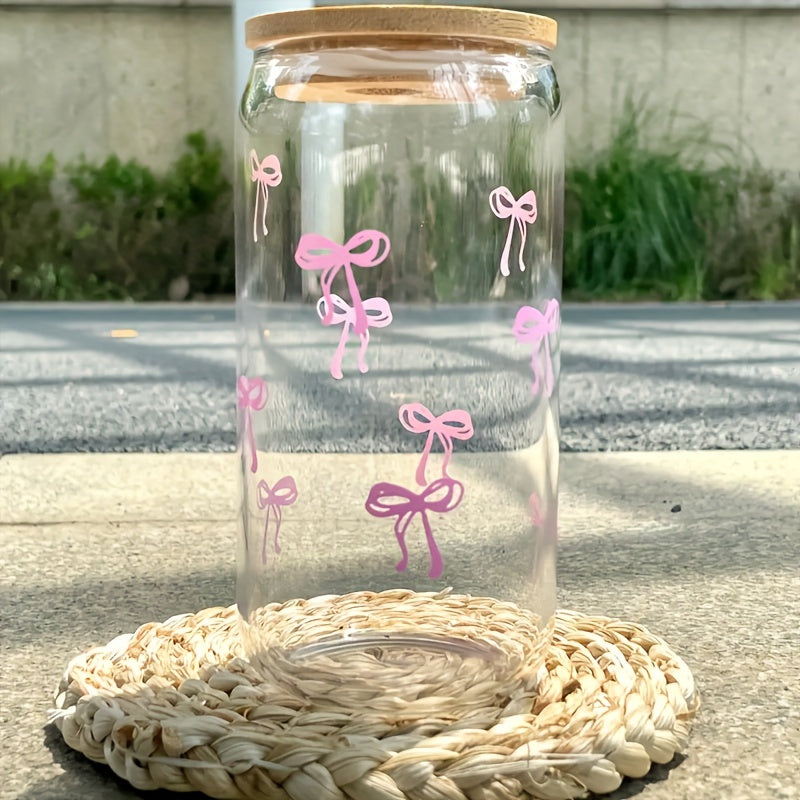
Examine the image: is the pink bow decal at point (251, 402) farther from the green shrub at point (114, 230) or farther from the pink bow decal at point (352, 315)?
the green shrub at point (114, 230)

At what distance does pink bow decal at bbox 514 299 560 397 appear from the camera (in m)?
1.17

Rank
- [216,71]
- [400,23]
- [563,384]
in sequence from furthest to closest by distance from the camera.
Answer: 1. [216,71]
2. [563,384]
3. [400,23]

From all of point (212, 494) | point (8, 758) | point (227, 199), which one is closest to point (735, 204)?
point (227, 199)

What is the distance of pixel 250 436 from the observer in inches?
47.0

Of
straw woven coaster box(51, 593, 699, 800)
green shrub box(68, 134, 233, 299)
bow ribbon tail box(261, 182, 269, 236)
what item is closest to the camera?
straw woven coaster box(51, 593, 699, 800)

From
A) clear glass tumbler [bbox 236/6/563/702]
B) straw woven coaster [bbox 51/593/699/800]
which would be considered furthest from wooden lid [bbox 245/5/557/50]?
straw woven coaster [bbox 51/593/699/800]

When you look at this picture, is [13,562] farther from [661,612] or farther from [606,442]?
[606,442]

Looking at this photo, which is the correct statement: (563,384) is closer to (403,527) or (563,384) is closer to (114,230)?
(403,527)

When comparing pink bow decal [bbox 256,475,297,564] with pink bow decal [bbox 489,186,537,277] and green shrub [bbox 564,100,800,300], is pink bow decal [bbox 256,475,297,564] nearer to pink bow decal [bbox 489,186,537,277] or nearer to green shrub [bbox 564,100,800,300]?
pink bow decal [bbox 489,186,537,277]

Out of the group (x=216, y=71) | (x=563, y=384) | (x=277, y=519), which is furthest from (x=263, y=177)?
(x=216, y=71)

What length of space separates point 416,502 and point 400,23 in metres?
0.43

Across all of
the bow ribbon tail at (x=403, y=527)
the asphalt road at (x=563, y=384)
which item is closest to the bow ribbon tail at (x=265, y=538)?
the bow ribbon tail at (x=403, y=527)

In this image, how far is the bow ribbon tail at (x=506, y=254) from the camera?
45.8 inches

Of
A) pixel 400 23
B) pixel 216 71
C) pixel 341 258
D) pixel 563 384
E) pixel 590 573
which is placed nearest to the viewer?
pixel 400 23
